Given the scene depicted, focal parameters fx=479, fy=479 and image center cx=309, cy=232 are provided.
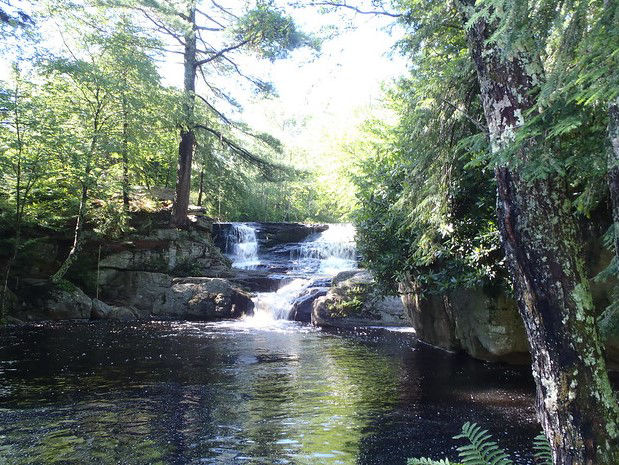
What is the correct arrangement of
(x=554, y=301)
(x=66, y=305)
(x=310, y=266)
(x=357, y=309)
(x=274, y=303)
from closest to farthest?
1. (x=554, y=301)
2. (x=357, y=309)
3. (x=66, y=305)
4. (x=274, y=303)
5. (x=310, y=266)

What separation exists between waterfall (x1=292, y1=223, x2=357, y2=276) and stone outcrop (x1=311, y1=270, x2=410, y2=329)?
236 inches

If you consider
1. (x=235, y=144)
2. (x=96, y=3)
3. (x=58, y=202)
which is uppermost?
(x=96, y=3)

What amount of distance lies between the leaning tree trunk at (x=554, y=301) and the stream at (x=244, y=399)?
6.35 feet

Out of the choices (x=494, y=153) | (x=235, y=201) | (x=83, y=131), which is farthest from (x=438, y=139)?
(x=235, y=201)

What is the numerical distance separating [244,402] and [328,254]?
54.3 feet

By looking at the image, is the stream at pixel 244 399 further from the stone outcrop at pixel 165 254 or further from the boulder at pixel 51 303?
the stone outcrop at pixel 165 254

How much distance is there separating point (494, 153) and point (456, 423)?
366 centimetres

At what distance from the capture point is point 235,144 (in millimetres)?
19234

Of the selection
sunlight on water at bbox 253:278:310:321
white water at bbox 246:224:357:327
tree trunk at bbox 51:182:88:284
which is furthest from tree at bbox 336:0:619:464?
tree trunk at bbox 51:182:88:284

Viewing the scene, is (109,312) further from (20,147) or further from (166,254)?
(20,147)

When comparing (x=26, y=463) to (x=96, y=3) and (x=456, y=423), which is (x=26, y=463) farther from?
(x=96, y=3)

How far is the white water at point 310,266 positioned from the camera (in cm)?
A: 1510

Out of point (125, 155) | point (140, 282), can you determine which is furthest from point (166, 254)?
point (125, 155)

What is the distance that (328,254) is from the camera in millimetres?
22609
